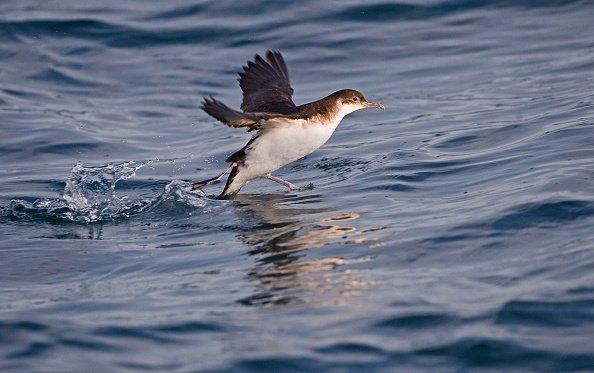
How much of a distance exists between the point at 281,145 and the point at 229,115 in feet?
4.62

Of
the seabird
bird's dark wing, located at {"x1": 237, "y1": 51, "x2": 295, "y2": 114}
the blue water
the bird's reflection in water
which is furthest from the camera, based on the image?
bird's dark wing, located at {"x1": 237, "y1": 51, "x2": 295, "y2": 114}

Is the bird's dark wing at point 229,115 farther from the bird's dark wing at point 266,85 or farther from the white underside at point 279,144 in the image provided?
the bird's dark wing at point 266,85

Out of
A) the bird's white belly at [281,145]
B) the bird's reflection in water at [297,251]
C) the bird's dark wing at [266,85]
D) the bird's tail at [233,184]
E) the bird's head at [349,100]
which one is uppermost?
the bird's dark wing at [266,85]

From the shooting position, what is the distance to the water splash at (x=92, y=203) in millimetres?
10031

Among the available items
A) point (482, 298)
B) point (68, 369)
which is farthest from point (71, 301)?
point (482, 298)

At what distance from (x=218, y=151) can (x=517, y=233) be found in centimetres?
576

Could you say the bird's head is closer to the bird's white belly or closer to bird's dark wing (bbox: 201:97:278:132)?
the bird's white belly

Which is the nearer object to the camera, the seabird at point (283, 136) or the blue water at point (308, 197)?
the blue water at point (308, 197)

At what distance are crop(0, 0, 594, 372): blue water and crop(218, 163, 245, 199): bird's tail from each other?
0.20 meters

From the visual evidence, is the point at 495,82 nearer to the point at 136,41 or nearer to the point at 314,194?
the point at 314,194

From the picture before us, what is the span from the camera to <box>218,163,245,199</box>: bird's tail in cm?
1057

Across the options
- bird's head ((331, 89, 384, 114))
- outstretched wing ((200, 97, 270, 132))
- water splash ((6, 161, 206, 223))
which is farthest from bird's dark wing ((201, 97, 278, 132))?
bird's head ((331, 89, 384, 114))

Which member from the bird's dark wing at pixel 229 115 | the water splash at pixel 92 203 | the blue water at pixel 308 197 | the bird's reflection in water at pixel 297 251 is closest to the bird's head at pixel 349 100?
the blue water at pixel 308 197

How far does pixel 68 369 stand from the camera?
20.3ft
